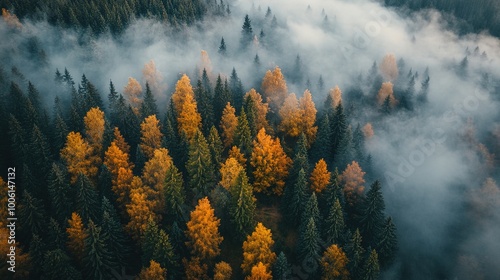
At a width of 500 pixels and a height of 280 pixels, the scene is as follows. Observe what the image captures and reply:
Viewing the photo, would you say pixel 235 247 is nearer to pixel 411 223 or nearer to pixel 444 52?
pixel 411 223

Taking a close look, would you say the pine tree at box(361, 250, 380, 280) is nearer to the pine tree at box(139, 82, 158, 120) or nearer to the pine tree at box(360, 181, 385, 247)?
the pine tree at box(360, 181, 385, 247)

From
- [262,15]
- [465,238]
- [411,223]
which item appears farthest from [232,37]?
[465,238]

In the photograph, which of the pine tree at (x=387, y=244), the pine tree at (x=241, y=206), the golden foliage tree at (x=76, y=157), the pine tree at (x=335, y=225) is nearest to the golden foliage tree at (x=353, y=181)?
the pine tree at (x=335, y=225)

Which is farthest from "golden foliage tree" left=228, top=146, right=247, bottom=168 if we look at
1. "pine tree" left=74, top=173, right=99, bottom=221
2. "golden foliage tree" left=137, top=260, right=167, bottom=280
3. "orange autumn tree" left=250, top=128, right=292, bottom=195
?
"golden foliage tree" left=137, top=260, right=167, bottom=280

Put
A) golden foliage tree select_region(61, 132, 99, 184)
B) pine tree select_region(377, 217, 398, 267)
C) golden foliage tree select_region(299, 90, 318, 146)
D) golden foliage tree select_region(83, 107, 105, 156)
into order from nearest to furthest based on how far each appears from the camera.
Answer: pine tree select_region(377, 217, 398, 267), golden foliage tree select_region(61, 132, 99, 184), golden foliage tree select_region(83, 107, 105, 156), golden foliage tree select_region(299, 90, 318, 146)

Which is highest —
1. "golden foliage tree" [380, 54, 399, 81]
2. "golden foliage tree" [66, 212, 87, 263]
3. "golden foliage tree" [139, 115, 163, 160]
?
"golden foliage tree" [139, 115, 163, 160]

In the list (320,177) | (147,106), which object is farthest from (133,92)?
(320,177)

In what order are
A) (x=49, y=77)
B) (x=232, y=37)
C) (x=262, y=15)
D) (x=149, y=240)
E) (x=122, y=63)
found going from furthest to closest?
(x=262, y=15)
(x=232, y=37)
(x=122, y=63)
(x=49, y=77)
(x=149, y=240)
